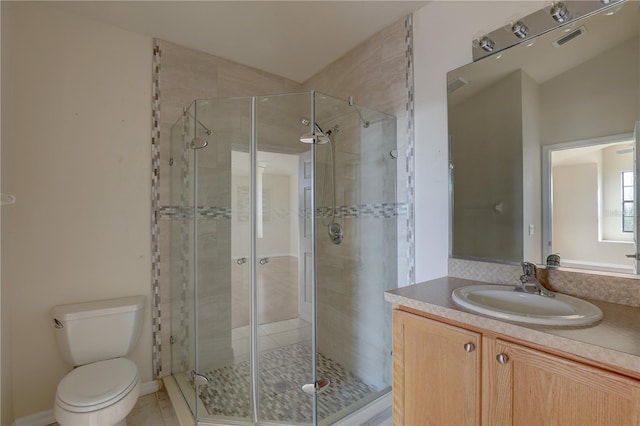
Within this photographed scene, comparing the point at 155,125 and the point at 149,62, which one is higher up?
the point at 149,62

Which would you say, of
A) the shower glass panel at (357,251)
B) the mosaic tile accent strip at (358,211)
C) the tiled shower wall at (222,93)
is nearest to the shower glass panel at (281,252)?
the shower glass panel at (357,251)

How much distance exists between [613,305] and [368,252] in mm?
1265

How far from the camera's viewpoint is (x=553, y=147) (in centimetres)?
130

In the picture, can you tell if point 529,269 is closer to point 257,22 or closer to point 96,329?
point 257,22

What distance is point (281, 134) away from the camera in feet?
6.16

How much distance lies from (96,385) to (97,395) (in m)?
0.10

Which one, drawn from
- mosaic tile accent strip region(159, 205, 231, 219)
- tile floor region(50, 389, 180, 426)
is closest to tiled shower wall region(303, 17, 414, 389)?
mosaic tile accent strip region(159, 205, 231, 219)

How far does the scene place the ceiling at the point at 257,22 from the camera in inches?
71.1

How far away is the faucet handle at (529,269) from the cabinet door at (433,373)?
1.78 ft

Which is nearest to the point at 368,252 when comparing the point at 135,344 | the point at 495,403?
the point at 495,403

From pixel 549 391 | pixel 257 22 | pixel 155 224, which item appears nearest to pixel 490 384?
pixel 549 391

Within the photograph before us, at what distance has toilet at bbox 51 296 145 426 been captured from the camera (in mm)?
1370

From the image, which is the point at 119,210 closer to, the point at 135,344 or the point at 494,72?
the point at 135,344

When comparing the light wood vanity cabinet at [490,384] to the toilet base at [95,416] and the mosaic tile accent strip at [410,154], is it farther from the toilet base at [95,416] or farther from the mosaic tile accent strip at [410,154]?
the toilet base at [95,416]
